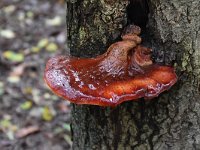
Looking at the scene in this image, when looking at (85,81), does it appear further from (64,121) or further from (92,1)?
(64,121)

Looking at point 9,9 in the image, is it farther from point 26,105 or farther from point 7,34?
point 26,105

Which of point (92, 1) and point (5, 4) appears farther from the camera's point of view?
point (5, 4)

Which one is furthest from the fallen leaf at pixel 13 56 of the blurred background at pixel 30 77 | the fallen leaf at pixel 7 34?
the fallen leaf at pixel 7 34

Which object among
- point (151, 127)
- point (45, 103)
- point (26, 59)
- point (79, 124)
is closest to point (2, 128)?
point (45, 103)

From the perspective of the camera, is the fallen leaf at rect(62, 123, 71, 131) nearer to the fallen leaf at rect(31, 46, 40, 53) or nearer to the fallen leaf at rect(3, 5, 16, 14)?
the fallen leaf at rect(31, 46, 40, 53)

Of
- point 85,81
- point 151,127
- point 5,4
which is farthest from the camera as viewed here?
point 5,4

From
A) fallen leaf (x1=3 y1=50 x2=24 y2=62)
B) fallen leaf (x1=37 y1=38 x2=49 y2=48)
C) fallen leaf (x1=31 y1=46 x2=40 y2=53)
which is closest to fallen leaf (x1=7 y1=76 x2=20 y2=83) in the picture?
fallen leaf (x1=3 y1=50 x2=24 y2=62)
